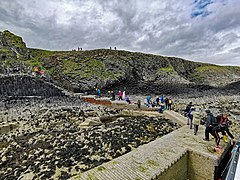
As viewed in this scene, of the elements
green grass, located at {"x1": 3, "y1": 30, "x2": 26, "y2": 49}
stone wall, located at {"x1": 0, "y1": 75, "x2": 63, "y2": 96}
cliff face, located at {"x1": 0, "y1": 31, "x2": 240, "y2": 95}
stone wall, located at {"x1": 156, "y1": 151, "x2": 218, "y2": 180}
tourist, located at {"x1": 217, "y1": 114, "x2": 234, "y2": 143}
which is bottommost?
stone wall, located at {"x1": 156, "y1": 151, "x2": 218, "y2": 180}

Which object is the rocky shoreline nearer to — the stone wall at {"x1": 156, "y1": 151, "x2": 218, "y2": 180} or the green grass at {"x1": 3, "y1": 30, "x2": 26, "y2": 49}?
the stone wall at {"x1": 156, "y1": 151, "x2": 218, "y2": 180}

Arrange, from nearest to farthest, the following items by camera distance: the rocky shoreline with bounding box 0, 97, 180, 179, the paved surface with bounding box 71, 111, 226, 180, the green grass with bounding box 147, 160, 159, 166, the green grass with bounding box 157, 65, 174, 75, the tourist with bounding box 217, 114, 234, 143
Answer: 1. the paved surface with bounding box 71, 111, 226, 180
2. the green grass with bounding box 147, 160, 159, 166
3. the rocky shoreline with bounding box 0, 97, 180, 179
4. the tourist with bounding box 217, 114, 234, 143
5. the green grass with bounding box 157, 65, 174, 75

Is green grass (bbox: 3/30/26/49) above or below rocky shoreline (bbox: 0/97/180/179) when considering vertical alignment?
above

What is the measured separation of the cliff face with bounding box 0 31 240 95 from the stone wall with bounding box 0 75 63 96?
6.97m

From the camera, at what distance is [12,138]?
39.1 ft

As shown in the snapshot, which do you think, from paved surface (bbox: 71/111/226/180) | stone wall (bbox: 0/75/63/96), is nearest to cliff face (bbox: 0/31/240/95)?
stone wall (bbox: 0/75/63/96)

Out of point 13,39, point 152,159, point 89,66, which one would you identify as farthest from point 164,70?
point 152,159

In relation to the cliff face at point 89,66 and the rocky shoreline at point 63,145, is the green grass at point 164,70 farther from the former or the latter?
the rocky shoreline at point 63,145

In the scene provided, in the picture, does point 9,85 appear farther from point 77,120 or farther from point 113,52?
point 113,52

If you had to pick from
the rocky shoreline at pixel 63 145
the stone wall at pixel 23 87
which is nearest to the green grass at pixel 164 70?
the stone wall at pixel 23 87

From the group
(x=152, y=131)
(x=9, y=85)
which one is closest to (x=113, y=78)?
(x=9, y=85)

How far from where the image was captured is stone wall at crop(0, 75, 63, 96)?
27316mm

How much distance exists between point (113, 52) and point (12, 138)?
51894mm

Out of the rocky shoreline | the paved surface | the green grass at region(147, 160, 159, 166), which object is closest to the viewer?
the paved surface
